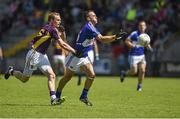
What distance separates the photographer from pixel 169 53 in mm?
36094

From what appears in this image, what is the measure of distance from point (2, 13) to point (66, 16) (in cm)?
503

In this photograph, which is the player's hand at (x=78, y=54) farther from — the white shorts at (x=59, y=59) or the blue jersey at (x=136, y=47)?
the white shorts at (x=59, y=59)

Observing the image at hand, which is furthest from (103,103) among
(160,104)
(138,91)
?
(138,91)

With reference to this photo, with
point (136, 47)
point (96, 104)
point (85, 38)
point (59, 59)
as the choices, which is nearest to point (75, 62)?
point (85, 38)

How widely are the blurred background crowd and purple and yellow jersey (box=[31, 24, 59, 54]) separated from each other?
1798cm

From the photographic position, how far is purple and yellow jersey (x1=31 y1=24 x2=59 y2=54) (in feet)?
55.3

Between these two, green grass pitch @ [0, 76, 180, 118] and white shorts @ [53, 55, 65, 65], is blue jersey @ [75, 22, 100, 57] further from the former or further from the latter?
white shorts @ [53, 55, 65, 65]

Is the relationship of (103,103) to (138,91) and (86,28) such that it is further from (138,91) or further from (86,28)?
(138,91)

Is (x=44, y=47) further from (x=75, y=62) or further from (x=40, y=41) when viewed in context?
(x=75, y=62)

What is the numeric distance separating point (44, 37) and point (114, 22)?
788 inches

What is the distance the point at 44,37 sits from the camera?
1711 centimetres

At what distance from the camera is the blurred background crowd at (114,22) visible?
35.9m

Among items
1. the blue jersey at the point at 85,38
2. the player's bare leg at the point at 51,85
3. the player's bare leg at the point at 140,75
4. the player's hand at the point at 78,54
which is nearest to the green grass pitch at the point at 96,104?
the player's bare leg at the point at 51,85

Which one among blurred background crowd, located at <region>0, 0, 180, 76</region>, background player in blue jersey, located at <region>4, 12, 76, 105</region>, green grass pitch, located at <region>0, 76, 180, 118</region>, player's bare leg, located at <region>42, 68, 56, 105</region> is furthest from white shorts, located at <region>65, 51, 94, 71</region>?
blurred background crowd, located at <region>0, 0, 180, 76</region>
